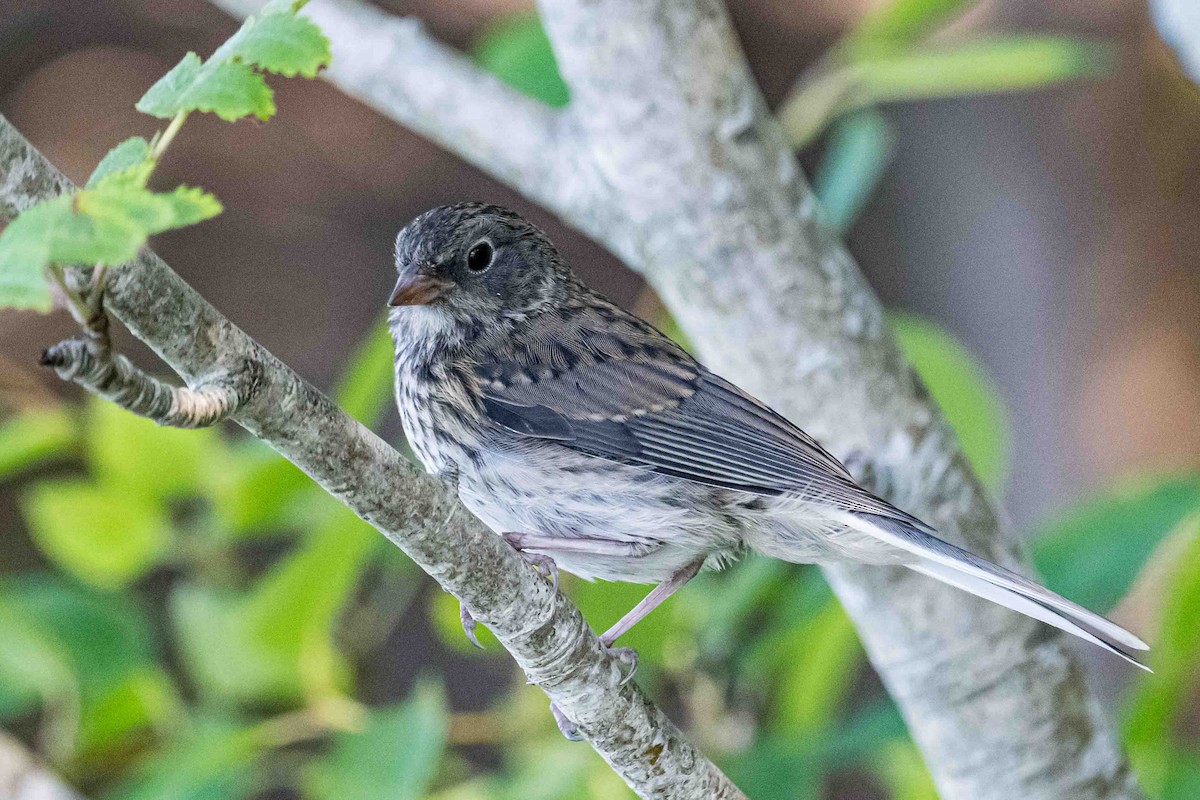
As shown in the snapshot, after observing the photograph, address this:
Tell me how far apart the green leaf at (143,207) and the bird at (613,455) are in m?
0.81

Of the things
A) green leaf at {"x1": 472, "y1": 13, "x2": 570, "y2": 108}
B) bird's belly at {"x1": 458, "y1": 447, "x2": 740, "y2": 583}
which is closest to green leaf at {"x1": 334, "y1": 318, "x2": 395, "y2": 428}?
bird's belly at {"x1": 458, "y1": 447, "x2": 740, "y2": 583}

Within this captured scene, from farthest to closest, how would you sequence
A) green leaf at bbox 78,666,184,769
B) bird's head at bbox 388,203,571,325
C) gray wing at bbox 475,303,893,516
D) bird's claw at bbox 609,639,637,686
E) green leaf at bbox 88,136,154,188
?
green leaf at bbox 78,666,184,769 < bird's head at bbox 388,203,571,325 < gray wing at bbox 475,303,893,516 < bird's claw at bbox 609,639,637,686 < green leaf at bbox 88,136,154,188

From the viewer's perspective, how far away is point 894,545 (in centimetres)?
143

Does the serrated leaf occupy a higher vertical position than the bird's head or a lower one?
higher

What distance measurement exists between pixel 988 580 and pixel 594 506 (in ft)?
1.61

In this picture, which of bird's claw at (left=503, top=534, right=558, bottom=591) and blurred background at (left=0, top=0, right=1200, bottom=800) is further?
blurred background at (left=0, top=0, right=1200, bottom=800)

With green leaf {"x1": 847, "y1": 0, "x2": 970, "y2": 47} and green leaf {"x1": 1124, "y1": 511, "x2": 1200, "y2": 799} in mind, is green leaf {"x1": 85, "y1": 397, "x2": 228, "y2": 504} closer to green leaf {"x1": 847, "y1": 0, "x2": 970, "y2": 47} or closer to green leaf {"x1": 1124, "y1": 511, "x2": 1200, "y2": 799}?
green leaf {"x1": 847, "y1": 0, "x2": 970, "y2": 47}

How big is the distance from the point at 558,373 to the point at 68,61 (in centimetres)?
281

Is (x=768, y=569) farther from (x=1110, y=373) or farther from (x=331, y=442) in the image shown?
(x=1110, y=373)

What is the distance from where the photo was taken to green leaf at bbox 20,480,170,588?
1952 mm

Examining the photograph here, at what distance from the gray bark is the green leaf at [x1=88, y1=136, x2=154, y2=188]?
998mm

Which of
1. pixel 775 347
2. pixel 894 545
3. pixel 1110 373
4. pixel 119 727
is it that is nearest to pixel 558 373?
pixel 775 347

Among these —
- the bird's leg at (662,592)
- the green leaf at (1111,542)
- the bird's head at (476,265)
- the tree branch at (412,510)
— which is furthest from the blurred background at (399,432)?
the tree branch at (412,510)

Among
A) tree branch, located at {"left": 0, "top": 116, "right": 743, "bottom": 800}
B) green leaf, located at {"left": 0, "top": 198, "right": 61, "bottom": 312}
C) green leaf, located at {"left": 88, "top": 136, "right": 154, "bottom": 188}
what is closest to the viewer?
green leaf, located at {"left": 0, "top": 198, "right": 61, "bottom": 312}
